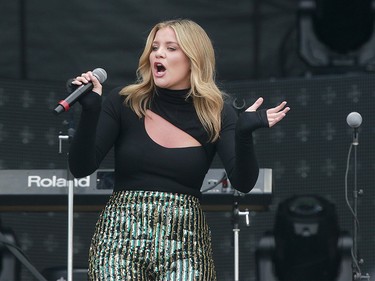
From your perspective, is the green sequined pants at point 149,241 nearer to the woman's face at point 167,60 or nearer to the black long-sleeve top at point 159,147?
the black long-sleeve top at point 159,147

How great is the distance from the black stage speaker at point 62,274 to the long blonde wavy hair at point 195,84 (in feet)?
9.66

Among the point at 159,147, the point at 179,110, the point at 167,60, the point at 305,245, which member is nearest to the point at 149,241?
the point at 159,147

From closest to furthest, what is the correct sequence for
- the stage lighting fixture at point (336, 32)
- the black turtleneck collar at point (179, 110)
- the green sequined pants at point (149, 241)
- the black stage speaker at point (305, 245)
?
the green sequined pants at point (149, 241), the black turtleneck collar at point (179, 110), the black stage speaker at point (305, 245), the stage lighting fixture at point (336, 32)

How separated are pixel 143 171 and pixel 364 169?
428 centimetres

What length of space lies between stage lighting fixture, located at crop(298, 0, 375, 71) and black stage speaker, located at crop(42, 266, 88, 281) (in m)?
2.41

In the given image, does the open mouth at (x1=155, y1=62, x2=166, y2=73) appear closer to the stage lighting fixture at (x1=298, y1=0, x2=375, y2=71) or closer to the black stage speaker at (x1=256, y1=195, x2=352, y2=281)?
the black stage speaker at (x1=256, y1=195, x2=352, y2=281)

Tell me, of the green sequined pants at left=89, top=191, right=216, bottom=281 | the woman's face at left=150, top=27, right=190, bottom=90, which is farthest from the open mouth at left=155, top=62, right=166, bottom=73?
the green sequined pants at left=89, top=191, right=216, bottom=281

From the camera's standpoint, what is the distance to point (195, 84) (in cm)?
327

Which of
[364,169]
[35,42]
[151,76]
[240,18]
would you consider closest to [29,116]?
[35,42]

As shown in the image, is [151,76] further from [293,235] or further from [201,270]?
[293,235]

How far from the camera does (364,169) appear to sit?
7.19m

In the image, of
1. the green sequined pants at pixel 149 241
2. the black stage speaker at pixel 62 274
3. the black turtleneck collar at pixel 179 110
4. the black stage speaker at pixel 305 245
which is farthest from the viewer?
the black stage speaker at pixel 305 245

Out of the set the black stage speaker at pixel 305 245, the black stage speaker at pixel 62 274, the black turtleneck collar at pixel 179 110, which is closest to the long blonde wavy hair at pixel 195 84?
the black turtleneck collar at pixel 179 110

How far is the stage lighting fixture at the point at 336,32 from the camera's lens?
7398 millimetres
